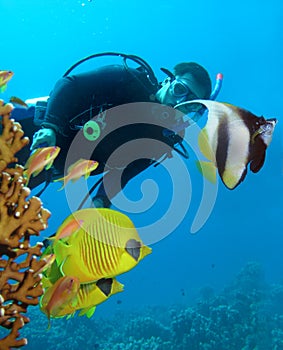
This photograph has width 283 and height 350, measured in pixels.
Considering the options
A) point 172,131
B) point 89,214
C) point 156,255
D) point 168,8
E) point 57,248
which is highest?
point 168,8

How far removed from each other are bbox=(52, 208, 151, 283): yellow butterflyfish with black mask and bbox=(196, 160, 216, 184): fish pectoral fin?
525 millimetres

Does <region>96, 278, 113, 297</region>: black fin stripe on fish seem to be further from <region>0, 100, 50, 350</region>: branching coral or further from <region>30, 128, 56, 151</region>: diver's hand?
<region>30, 128, 56, 151</region>: diver's hand

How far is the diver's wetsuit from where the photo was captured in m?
3.37

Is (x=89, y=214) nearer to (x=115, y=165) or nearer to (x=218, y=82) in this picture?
(x=115, y=165)

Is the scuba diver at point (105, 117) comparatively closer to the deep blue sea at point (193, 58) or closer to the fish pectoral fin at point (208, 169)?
the fish pectoral fin at point (208, 169)

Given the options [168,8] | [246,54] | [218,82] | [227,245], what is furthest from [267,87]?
[218,82]

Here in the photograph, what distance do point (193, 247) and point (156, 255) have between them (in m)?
7.55

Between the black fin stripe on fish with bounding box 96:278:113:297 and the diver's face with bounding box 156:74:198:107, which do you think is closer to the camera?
the black fin stripe on fish with bounding box 96:278:113:297

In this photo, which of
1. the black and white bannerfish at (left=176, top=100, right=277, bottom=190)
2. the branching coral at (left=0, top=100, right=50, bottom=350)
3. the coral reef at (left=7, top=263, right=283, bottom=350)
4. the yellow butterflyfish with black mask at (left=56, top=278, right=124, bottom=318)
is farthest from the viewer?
the coral reef at (left=7, top=263, right=283, bottom=350)

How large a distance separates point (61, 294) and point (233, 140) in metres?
1.10

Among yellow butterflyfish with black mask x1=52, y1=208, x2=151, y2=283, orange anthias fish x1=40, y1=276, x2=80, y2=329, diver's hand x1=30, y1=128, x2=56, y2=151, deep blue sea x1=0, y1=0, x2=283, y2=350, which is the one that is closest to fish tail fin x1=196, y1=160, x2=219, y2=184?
yellow butterflyfish with black mask x1=52, y1=208, x2=151, y2=283

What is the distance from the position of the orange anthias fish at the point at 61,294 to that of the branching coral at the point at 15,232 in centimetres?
16

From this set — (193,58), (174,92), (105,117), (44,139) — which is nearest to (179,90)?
(174,92)

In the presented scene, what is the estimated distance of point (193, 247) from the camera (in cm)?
6862
